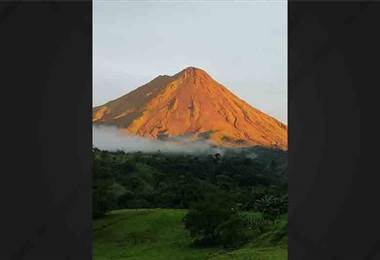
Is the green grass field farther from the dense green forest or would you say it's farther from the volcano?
the volcano

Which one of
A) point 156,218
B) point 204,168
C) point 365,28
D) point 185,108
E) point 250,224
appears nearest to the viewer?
point 365,28

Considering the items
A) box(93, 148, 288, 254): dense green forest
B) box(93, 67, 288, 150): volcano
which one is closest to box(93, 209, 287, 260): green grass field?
box(93, 148, 288, 254): dense green forest

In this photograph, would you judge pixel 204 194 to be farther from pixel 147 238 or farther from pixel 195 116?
pixel 195 116

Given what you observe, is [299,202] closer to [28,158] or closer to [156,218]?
[28,158]

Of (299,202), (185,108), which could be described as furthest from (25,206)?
(185,108)

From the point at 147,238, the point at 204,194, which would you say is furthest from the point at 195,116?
the point at 147,238

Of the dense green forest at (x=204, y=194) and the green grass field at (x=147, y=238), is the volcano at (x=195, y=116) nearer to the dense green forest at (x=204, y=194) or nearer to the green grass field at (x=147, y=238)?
the dense green forest at (x=204, y=194)
